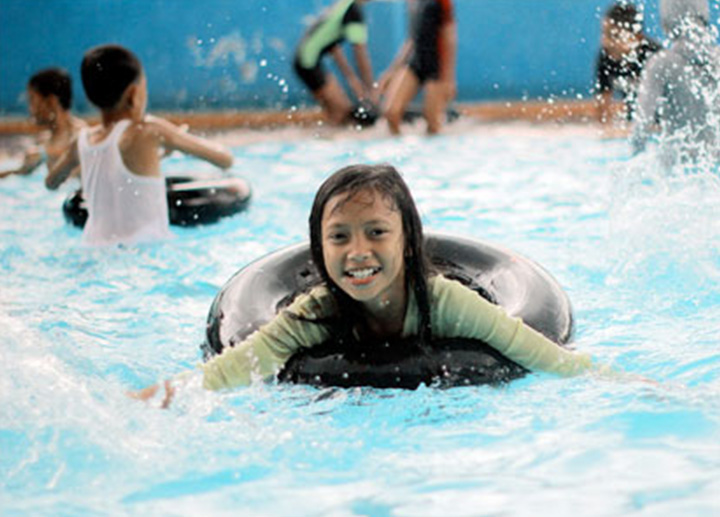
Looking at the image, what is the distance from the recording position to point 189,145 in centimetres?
482

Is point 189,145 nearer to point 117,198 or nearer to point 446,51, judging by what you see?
point 117,198

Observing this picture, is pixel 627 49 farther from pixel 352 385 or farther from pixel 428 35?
pixel 352 385

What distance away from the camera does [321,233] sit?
112 inches

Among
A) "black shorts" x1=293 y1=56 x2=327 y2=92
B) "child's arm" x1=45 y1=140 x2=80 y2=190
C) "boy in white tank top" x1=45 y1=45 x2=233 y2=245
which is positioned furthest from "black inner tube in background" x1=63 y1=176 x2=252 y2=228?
"black shorts" x1=293 y1=56 x2=327 y2=92

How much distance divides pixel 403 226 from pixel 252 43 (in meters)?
7.98

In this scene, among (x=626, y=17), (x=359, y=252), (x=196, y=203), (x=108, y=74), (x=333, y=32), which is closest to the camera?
(x=359, y=252)

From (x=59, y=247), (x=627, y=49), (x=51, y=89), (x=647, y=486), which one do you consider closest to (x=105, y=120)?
(x=59, y=247)

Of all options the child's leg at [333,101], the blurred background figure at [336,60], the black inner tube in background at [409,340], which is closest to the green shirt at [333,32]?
the blurred background figure at [336,60]

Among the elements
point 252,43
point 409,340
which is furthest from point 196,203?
point 252,43

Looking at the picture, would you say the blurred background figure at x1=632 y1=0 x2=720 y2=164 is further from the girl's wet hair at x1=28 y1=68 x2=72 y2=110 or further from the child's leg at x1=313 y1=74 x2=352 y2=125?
the child's leg at x1=313 y1=74 x2=352 y2=125

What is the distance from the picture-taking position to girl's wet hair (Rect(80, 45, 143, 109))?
474cm

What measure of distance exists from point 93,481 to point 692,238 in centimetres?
295

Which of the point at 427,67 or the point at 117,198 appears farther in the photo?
the point at 427,67

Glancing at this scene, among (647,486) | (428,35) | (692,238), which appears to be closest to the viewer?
(647,486)
